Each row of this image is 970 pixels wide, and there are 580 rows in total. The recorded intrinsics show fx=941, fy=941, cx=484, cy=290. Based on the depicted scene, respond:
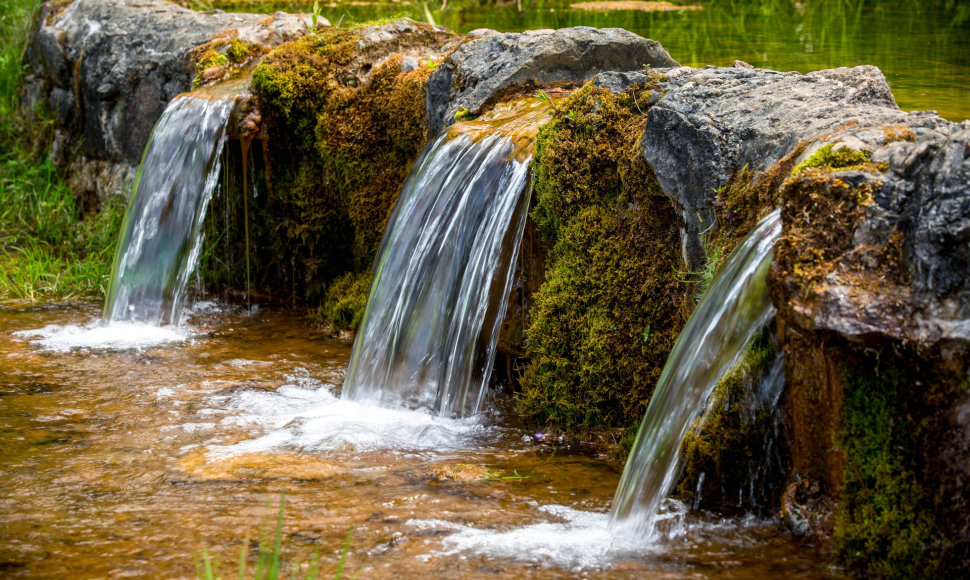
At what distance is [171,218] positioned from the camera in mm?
5438

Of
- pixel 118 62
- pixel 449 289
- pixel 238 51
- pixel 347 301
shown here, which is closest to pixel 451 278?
pixel 449 289

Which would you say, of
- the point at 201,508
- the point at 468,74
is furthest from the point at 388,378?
the point at 468,74

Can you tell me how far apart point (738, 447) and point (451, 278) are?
1590mm

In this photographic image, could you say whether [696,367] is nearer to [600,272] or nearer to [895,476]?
[895,476]

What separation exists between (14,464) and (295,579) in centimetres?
159

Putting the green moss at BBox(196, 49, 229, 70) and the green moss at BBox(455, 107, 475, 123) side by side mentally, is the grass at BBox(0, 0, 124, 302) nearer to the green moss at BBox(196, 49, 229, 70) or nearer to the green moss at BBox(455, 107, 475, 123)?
the green moss at BBox(196, 49, 229, 70)

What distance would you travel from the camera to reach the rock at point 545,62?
4.64 meters

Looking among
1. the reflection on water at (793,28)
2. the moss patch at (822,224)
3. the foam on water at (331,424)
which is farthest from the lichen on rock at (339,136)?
the moss patch at (822,224)

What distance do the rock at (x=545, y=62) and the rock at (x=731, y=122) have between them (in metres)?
1.08

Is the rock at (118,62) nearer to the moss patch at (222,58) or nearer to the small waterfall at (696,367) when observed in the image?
the moss patch at (222,58)

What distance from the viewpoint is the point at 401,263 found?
4.36m

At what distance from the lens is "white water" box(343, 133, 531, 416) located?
4.05 m

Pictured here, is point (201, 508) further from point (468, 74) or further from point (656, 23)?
point (656, 23)

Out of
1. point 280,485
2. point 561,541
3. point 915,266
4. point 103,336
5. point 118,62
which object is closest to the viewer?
point 915,266
